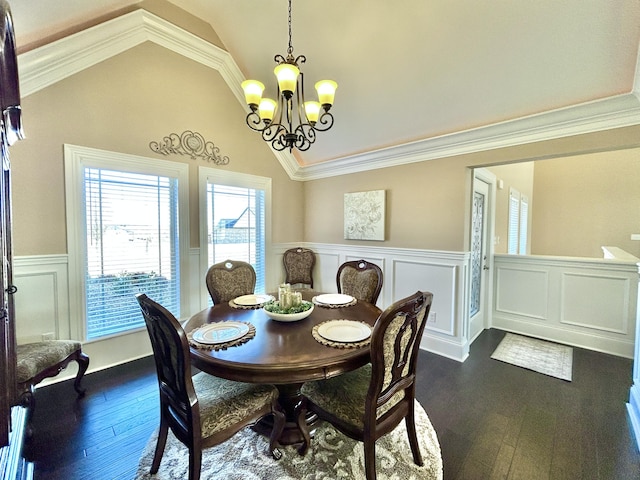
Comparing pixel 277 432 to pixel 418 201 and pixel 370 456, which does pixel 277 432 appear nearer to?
pixel 370 456

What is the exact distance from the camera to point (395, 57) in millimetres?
2613

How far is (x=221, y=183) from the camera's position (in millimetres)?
3533

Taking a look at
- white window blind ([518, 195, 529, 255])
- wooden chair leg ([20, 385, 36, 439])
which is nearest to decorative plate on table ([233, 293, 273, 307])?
wooden chair leg ([20, 385, 36, 439])

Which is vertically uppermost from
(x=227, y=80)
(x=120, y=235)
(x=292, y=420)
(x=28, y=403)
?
(x=227, y=80)

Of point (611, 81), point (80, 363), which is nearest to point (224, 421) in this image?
point (80, 363)

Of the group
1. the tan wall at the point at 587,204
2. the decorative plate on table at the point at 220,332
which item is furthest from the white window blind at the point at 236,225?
the tan wall at the point at 587,204

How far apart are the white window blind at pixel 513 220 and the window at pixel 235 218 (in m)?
4.22

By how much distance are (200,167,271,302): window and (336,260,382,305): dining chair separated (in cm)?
161

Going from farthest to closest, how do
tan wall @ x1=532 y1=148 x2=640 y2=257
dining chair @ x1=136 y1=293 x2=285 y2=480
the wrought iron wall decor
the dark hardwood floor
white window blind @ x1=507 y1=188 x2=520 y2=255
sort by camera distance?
tan wall @ x1=532 y1=148 x2=640 y2=257 < white window blind @ x1=507 y1=188 x2=520 y2=255 < the wrought iron wall decor < the dark hardwood floor < dining chair @ x1=136 y1=293 x2=285 y2=480

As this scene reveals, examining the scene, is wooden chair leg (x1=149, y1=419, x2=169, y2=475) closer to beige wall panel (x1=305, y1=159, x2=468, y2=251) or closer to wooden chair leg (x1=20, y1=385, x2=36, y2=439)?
wooden chair leg (x1=20, y1=385, x2=36, y2=439)

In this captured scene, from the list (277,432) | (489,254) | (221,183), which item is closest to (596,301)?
(489,254)

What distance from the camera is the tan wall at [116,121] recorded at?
90.6 inches

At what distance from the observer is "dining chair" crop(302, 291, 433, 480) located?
1307mm

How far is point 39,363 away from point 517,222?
271 inches
